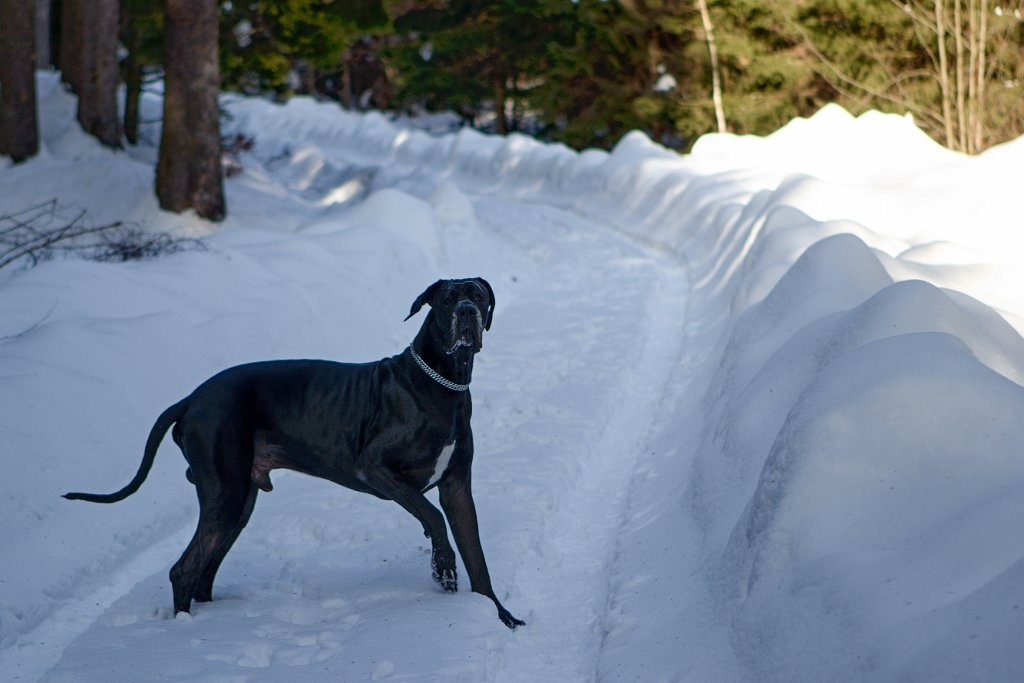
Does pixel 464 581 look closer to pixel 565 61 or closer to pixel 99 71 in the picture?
pixel 99 71

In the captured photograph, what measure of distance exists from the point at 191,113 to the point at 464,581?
10.4 m

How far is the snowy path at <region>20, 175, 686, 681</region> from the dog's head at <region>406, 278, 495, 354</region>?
3.89 feet

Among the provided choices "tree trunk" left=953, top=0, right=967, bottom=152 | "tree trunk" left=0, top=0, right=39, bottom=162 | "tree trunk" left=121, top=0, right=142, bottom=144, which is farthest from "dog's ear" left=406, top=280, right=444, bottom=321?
"tree trunk" left=953, top=0, right=967, bottom=152

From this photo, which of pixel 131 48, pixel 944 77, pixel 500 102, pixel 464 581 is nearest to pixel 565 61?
pixel 500 102

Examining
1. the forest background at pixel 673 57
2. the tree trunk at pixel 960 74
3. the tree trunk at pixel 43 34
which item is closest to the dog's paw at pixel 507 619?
the forest background at pixel 673 57

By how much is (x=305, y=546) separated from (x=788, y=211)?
6675mm

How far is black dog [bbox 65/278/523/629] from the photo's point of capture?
5113 millimetres

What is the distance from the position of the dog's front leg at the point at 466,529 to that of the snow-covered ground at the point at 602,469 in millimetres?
131

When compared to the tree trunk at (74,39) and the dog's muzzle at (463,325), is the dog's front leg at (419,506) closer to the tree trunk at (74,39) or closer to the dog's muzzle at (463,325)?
the dog's muzzle at (463,325)

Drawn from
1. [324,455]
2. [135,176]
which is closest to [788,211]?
[324,455]

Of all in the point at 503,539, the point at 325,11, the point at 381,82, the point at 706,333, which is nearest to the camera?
the point at 503,539

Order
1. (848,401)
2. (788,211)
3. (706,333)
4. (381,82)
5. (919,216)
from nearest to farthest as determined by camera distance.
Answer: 1. (848,401)
2. (706,333)
3. (788,211)
4. (919,216)
5. (381,82)

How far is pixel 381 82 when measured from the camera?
50.1 meters

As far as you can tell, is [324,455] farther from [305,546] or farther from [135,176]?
[135,176]
